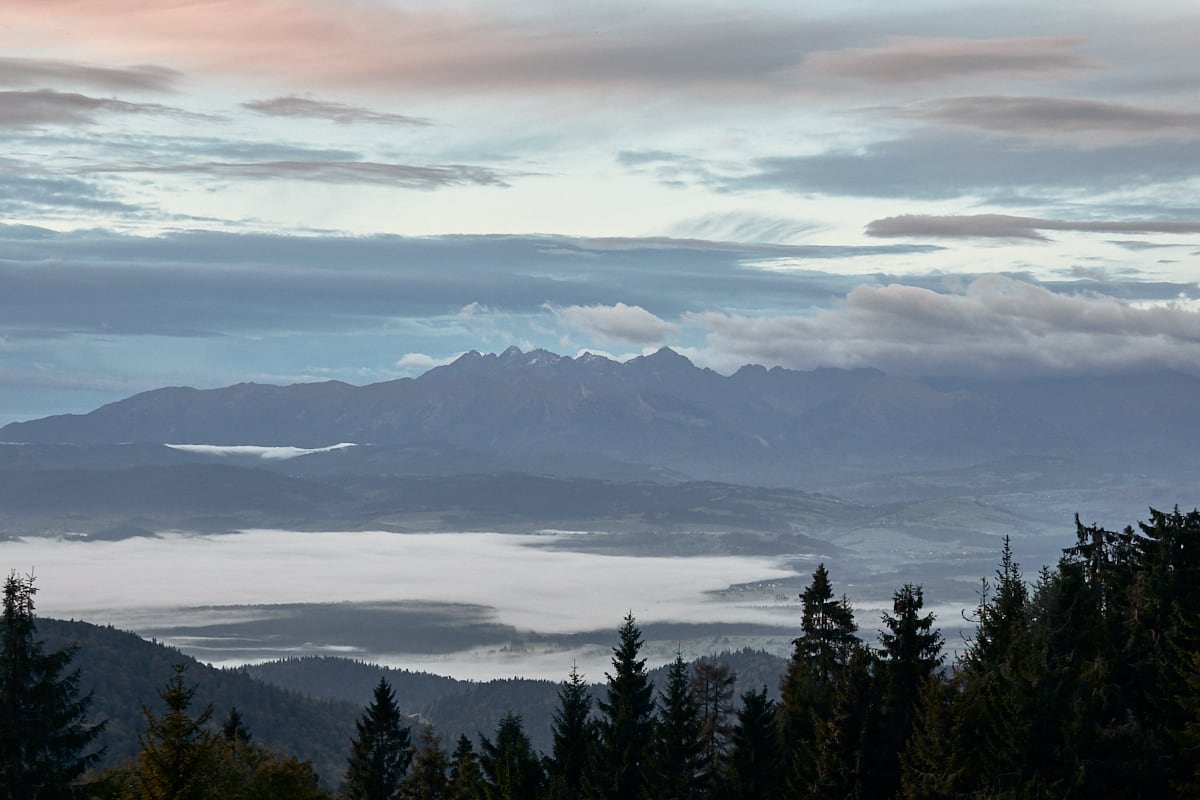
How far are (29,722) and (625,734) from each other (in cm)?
2301

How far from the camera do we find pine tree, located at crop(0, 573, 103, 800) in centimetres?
4691

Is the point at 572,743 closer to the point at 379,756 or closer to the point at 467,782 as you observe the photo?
the point at 467,782

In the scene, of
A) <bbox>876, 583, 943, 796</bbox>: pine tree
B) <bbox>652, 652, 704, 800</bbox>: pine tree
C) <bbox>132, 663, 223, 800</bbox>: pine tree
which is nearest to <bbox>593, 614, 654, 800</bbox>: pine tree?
<bbox>652, 652, 704, 800</bbox>: pine tree

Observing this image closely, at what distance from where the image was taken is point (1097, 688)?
48.5 meters

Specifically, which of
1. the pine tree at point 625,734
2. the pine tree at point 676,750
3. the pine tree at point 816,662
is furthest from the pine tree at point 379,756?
the pine tree at point 676,750

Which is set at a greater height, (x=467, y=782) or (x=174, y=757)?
(x=174, y=757)

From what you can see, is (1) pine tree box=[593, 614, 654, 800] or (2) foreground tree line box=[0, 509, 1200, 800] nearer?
(2) foreground tree line box=[0, 509, 1200, 800]

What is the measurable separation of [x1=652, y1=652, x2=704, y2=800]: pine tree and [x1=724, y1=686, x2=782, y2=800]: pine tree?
169 cm

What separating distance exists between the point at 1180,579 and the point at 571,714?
83.8 feet

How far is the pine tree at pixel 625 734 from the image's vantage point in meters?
56.9

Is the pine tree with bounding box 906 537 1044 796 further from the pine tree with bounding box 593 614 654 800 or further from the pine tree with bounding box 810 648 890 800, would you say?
the pine tree with bounding box 593 614 654 800

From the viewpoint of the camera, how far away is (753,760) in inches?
2172

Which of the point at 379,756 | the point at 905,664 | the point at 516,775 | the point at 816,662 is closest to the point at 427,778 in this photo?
the point at 379,756

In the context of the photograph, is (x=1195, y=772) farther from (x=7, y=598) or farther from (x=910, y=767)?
(x=7, y=598)
